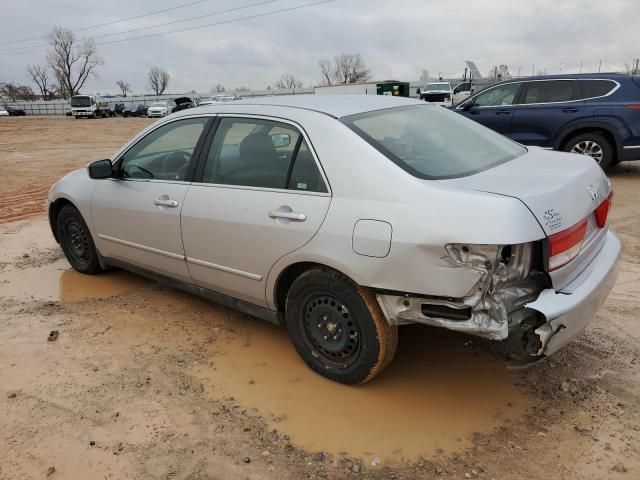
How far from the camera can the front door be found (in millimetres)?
3758

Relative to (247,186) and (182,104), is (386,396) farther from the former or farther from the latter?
(182,104)

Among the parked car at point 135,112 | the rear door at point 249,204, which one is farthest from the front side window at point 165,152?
the parked car at point 135,112

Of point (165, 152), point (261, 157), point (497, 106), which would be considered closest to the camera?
point (261, 157)

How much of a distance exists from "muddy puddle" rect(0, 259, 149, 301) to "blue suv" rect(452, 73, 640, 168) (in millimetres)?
7448

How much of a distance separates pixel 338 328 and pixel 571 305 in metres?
1.23

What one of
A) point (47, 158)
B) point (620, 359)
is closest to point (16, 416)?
point (620, 359)

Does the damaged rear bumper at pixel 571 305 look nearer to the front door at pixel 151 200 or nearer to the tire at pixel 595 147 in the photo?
the front door at pixel 151 200

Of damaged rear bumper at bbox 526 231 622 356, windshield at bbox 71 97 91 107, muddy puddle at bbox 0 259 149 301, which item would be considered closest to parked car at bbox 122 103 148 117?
windshield at bbox 71 97 91 107

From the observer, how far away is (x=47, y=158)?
595 inches

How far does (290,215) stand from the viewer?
117 inches

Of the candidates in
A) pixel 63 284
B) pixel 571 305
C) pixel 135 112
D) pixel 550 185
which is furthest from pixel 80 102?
pixel 571 305

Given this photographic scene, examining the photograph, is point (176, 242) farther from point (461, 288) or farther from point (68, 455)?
point (461, 288)

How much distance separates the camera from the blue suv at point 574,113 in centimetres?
866

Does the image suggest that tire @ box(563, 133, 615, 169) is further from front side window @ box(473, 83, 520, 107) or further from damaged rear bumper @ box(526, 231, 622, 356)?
damaged rear bumper @ box(526, 231, 622, 356)
